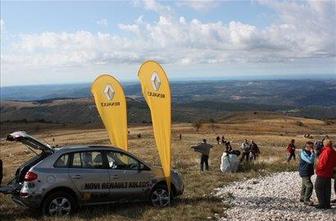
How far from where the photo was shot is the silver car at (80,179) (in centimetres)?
1312

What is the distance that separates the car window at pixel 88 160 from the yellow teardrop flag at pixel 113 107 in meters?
7.06

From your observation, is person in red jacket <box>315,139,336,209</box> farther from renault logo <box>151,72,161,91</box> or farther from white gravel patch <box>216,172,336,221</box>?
renault logo <box>151,72,161,91</box>

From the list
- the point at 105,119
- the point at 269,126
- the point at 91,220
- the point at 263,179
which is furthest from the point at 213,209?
the point at 269,126

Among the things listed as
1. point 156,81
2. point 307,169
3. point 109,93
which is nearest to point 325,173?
point 307,169

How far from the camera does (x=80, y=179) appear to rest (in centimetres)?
1359

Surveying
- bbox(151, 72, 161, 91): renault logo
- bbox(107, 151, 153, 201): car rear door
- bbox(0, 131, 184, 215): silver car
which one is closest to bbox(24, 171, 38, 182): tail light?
bbox(0, 131, 184, 215): silver car

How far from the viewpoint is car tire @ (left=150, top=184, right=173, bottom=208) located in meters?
14.9

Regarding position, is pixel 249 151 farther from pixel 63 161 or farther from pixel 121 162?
pixel 63 161

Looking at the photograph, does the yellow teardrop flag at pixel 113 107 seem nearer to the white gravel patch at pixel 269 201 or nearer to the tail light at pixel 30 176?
the white gravel patch at pixel 269 201

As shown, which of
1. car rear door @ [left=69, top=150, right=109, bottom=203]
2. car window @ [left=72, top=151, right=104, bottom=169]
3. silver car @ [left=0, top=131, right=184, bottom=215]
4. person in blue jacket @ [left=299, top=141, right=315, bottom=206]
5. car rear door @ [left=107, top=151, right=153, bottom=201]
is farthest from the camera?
person in blue jacket @ [left=299, top=141, right=315, bottom=206]

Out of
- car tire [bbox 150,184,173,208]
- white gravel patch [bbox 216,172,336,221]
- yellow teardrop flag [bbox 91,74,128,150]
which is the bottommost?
white gravel patch [bbox 216,172,336,221]

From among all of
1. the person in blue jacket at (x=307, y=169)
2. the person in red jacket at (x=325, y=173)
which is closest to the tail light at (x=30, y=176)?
the person in red jacket at (x=325, y=173)

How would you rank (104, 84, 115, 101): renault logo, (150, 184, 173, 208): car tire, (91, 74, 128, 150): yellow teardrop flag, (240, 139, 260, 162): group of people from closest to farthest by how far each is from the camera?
(150, 184, 173, 208): car tire → (91, 74, 128, 150): yellow teardrop flag → (104, 84, 115, 101): renault logo → (240, 139, 260, 162): group of people

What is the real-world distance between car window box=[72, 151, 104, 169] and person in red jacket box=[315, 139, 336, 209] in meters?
6.23
